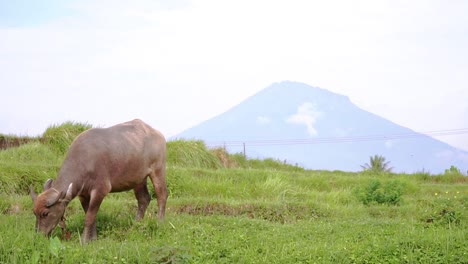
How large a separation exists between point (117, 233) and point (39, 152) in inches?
325

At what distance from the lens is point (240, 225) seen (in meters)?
9.87

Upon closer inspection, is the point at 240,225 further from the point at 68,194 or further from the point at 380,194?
the point at 380,194

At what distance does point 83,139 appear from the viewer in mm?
9094

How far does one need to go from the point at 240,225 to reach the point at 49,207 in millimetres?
2993

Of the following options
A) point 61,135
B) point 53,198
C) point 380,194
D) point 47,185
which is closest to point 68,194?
point 53,198

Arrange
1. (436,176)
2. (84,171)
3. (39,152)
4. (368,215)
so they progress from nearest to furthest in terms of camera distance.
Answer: (84,171) → (368,215) → (39,152) → (436,176)

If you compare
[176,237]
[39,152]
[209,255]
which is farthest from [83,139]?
[39,152]

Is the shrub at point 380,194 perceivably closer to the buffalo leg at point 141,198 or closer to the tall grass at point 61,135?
the buffalo leg at point 141,198

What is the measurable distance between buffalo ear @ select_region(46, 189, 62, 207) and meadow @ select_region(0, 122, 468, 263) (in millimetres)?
435

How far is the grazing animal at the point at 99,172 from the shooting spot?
8422 millimetres

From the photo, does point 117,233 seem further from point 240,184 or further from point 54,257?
point 240,184

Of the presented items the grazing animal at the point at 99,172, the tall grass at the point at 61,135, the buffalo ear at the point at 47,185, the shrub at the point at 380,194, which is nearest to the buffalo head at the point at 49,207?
the grazing animal at the point at 99,172

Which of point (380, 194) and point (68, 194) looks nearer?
point (68, 194)

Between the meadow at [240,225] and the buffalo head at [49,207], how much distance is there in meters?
0.24
